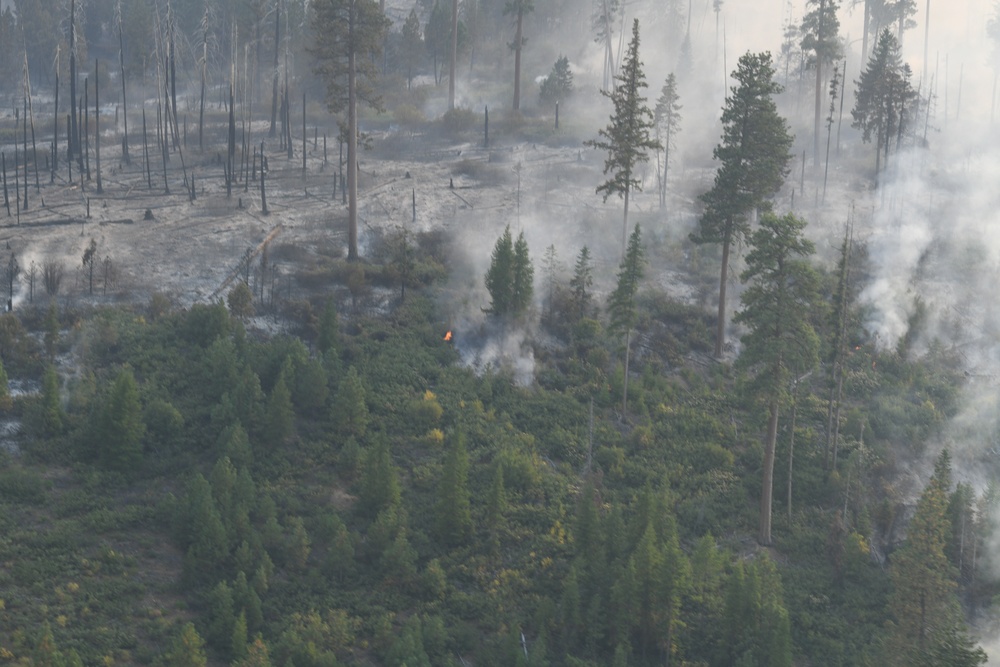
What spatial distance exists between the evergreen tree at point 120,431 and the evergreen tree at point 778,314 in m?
19.6

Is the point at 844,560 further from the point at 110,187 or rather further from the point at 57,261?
the point at 110,187

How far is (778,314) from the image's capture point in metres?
37.2

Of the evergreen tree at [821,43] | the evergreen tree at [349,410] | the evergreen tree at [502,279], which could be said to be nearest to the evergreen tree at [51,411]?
the evergreen tree at [349,410]

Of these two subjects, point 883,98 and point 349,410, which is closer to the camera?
point 349,410

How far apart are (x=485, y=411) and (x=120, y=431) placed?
1288cm

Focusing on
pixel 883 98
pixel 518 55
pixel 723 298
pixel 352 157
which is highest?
pixel 518 55

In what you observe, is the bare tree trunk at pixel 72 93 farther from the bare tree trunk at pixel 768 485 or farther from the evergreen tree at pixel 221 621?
the bare tree trunk at pixel 768 485

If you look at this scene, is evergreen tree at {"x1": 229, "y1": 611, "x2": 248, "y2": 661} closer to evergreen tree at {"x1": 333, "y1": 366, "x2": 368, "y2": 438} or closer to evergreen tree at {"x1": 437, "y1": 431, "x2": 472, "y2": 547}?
evergreen tree at {"x1": 437, "y1": 431, "x2": 472, "y2": 547}

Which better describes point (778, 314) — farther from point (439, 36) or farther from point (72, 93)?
point (439, 36)

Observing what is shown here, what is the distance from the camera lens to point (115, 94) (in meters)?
93.2

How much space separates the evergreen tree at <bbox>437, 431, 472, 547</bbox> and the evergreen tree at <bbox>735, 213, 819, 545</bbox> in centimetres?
1021

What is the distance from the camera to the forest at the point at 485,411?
3094 cm

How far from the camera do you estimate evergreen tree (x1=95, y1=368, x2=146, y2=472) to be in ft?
114

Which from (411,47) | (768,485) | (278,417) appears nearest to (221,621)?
(278,417)
